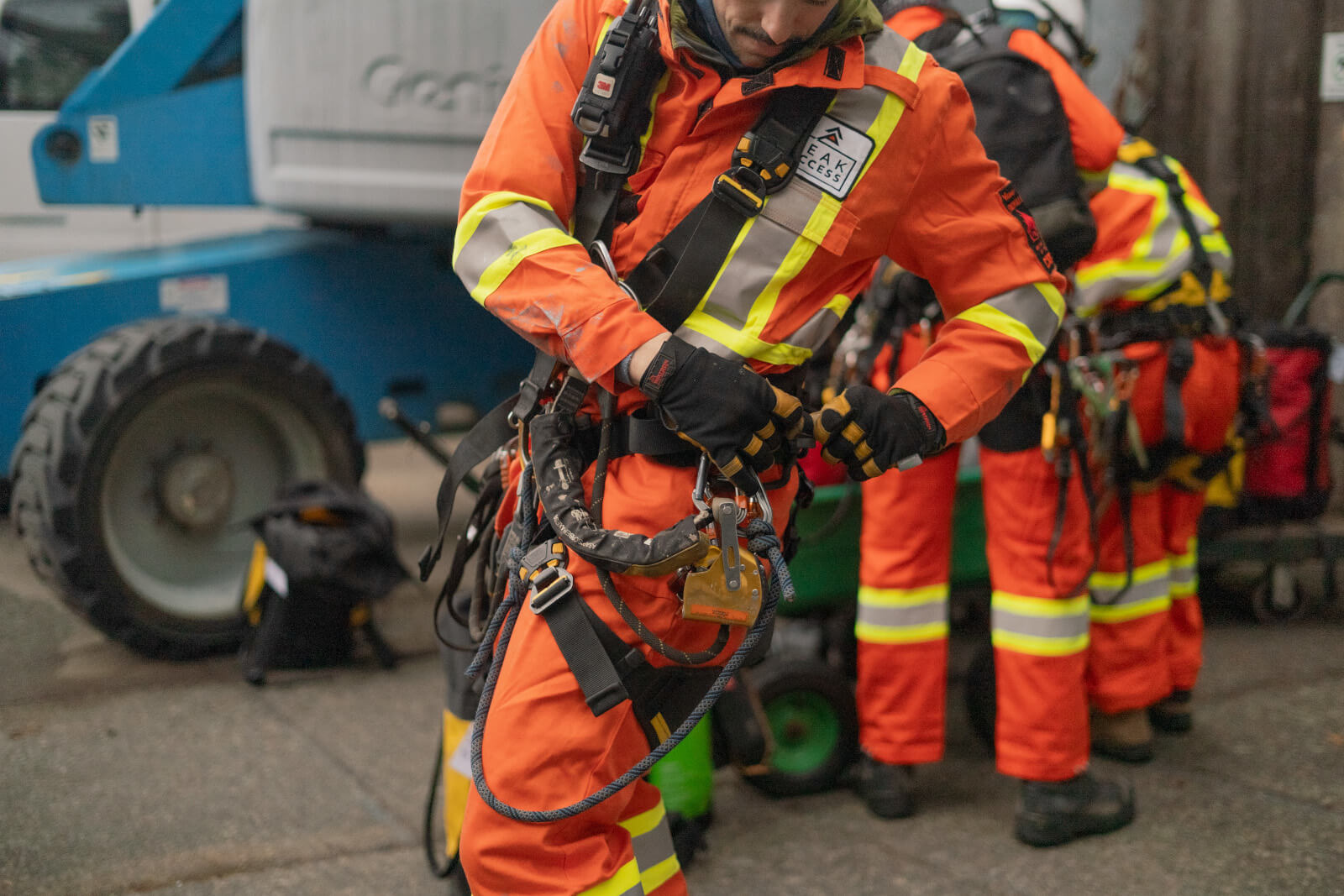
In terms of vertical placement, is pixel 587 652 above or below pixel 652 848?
above

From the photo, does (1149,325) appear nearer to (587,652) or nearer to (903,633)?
(903,633)

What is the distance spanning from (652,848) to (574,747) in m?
0.28

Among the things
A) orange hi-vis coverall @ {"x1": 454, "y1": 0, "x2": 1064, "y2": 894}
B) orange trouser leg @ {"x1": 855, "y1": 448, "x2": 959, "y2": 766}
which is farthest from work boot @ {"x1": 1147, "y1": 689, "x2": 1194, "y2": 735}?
orange hi-vis coverall @ {"x1": 454, "y1": 0, "x2": 1064, "y2": 894}

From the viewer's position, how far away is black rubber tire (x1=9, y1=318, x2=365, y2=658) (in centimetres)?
402

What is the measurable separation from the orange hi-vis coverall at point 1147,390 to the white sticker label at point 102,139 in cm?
360

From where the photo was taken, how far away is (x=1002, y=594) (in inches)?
128

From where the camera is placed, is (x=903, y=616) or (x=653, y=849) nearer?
(x=653, y=849)

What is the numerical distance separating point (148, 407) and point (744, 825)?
2.48 meters

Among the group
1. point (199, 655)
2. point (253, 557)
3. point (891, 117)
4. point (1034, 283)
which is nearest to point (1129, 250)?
point (1034, 283)

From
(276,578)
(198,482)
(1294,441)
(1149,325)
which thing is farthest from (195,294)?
(1294,441)

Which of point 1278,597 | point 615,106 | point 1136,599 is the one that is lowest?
point 1278,597

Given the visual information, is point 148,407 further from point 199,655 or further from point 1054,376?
point 1054,376

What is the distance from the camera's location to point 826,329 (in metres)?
2.06

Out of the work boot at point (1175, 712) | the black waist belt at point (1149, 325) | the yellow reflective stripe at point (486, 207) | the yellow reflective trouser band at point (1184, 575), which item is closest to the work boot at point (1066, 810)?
the work boot at point (1175, 712)
